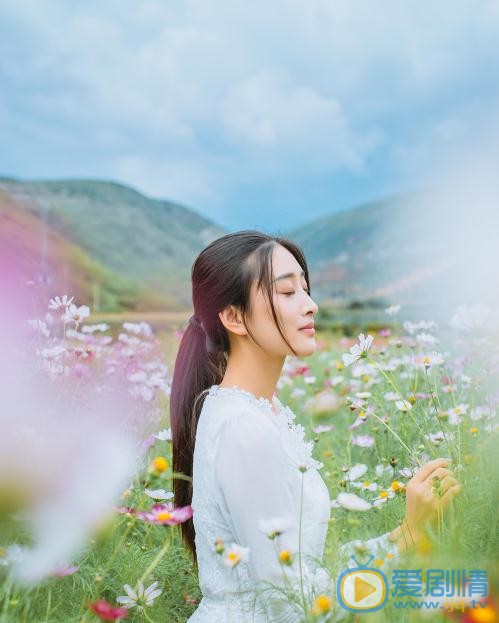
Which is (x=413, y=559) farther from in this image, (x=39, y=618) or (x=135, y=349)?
(x=135, y=349)

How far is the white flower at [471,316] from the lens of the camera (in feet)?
6.81

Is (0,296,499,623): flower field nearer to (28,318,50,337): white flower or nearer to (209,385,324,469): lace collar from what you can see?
(28,318,50,337): white flower

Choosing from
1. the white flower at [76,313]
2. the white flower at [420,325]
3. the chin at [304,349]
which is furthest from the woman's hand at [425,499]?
the white flower at [76,313]

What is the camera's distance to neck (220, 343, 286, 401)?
1578 millimetres

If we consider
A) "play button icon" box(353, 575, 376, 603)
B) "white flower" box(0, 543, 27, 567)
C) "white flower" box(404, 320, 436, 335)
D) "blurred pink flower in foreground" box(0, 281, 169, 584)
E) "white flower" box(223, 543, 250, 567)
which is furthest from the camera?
"white flower" box(404, 320, 436, 335)

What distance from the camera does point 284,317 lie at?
152cm

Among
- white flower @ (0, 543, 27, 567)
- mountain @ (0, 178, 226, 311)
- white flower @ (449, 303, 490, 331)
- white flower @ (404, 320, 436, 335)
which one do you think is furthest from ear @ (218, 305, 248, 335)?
mountain @ (0, 178, 226, 311)

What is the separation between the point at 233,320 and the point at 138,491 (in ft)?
3.17

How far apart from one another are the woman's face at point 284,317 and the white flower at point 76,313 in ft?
3.03

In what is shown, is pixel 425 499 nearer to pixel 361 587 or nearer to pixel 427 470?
pixel 427 470

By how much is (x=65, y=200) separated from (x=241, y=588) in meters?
33.0

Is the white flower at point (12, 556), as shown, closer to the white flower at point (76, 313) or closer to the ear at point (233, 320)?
the ear at point (233, 320)

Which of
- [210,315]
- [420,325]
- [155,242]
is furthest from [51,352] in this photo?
[155,242]

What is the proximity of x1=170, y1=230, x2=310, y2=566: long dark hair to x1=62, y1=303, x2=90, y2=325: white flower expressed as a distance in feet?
2.09
